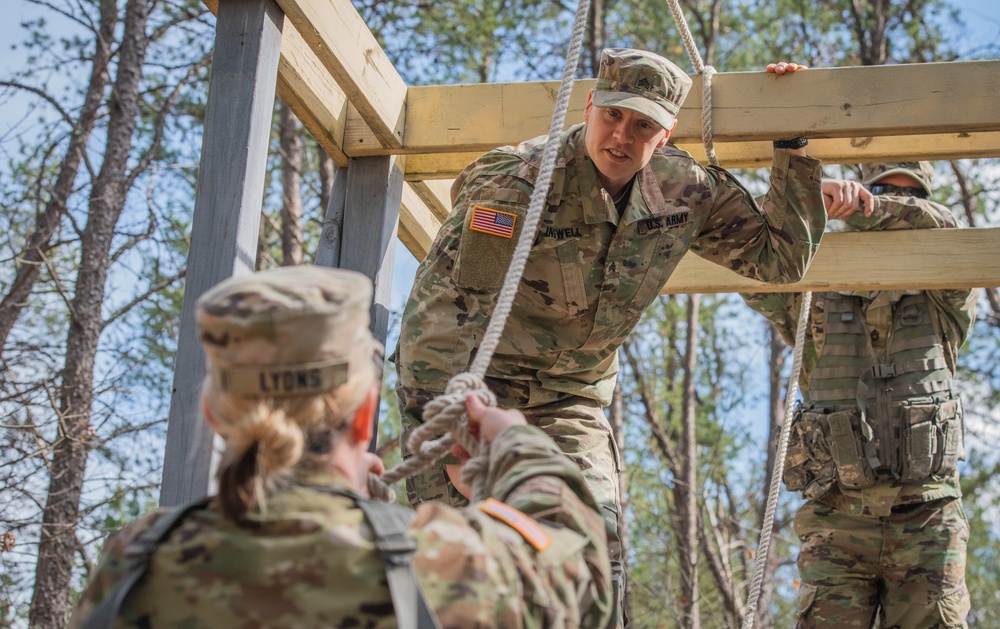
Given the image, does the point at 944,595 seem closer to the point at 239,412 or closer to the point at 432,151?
the point at 432,151

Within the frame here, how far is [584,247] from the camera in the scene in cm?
366

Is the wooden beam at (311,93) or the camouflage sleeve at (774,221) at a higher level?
the wooden beam at (311,93)

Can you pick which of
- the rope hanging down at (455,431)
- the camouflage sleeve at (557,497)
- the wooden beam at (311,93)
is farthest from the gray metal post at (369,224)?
the camouflage sleeve at (557,497)

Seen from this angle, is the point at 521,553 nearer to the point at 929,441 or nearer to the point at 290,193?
the point at 929,441

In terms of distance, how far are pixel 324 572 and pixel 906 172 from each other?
428 cm

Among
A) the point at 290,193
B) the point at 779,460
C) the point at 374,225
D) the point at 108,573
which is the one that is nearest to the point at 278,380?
the point at 108,573

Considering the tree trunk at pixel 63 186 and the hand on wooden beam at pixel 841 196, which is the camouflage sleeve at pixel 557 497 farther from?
the tree trunk at pixel 63 186

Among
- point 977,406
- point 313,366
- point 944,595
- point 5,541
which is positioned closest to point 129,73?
point 5,541

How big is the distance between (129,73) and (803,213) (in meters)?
6.32

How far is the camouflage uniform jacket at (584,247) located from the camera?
3.53 metres

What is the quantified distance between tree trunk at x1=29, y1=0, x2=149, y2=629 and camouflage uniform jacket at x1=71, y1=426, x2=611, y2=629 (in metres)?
4.84

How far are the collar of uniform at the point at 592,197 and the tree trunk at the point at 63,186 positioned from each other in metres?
4.91

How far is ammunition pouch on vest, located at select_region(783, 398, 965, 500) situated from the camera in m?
4.78

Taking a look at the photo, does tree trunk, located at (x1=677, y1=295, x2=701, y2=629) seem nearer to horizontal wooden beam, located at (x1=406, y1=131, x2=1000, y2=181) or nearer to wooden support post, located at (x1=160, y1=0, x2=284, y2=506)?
horizontal wooden beam, located at (x1=406, y1=131, x2=1000, y2=181)
